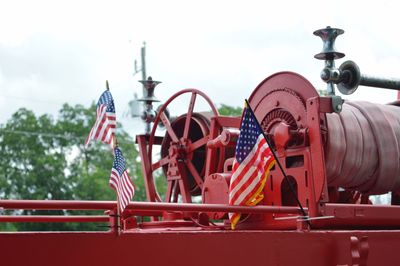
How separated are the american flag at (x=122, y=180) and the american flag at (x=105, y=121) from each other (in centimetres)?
15

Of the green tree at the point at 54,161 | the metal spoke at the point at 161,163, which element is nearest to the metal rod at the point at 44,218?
the metal spoke at the point at 161,163

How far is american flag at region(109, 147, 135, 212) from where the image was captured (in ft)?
16.0

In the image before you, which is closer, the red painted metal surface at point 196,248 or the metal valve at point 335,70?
the red painted metal surface at point 196,248

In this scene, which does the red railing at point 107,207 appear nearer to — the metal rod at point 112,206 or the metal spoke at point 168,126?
the metal rod at point 112,206

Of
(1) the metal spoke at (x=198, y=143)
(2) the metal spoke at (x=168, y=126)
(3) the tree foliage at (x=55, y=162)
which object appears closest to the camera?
(1) the metal spoke at (x=198, y=143)

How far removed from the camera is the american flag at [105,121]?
5.07 meters

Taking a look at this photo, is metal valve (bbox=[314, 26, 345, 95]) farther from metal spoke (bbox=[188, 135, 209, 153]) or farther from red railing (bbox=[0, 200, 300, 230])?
metal spoke (bbox=[188, 135, 209, 153])

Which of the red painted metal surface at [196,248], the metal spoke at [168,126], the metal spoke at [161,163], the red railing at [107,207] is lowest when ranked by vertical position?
the red painted metal surface at [196,248]

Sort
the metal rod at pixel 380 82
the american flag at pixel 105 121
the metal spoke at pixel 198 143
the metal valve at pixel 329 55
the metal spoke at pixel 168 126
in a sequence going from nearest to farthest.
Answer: the american flag at pixel 105 121
the metal valve at pixel 329 55
the metal rod at pixel 380 82
the metal spoke at pixel 198 143
the metal spoke at pixel 168 126

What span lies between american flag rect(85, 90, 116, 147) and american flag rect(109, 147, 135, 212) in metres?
0.15

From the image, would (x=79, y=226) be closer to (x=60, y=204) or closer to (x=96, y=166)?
(x=96, y=166)

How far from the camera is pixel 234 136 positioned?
7.13 meters

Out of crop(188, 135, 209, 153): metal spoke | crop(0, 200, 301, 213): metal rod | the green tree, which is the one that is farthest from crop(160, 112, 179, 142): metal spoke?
the green tree

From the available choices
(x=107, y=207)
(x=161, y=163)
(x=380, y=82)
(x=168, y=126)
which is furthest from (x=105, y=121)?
(x=161, y=163)
